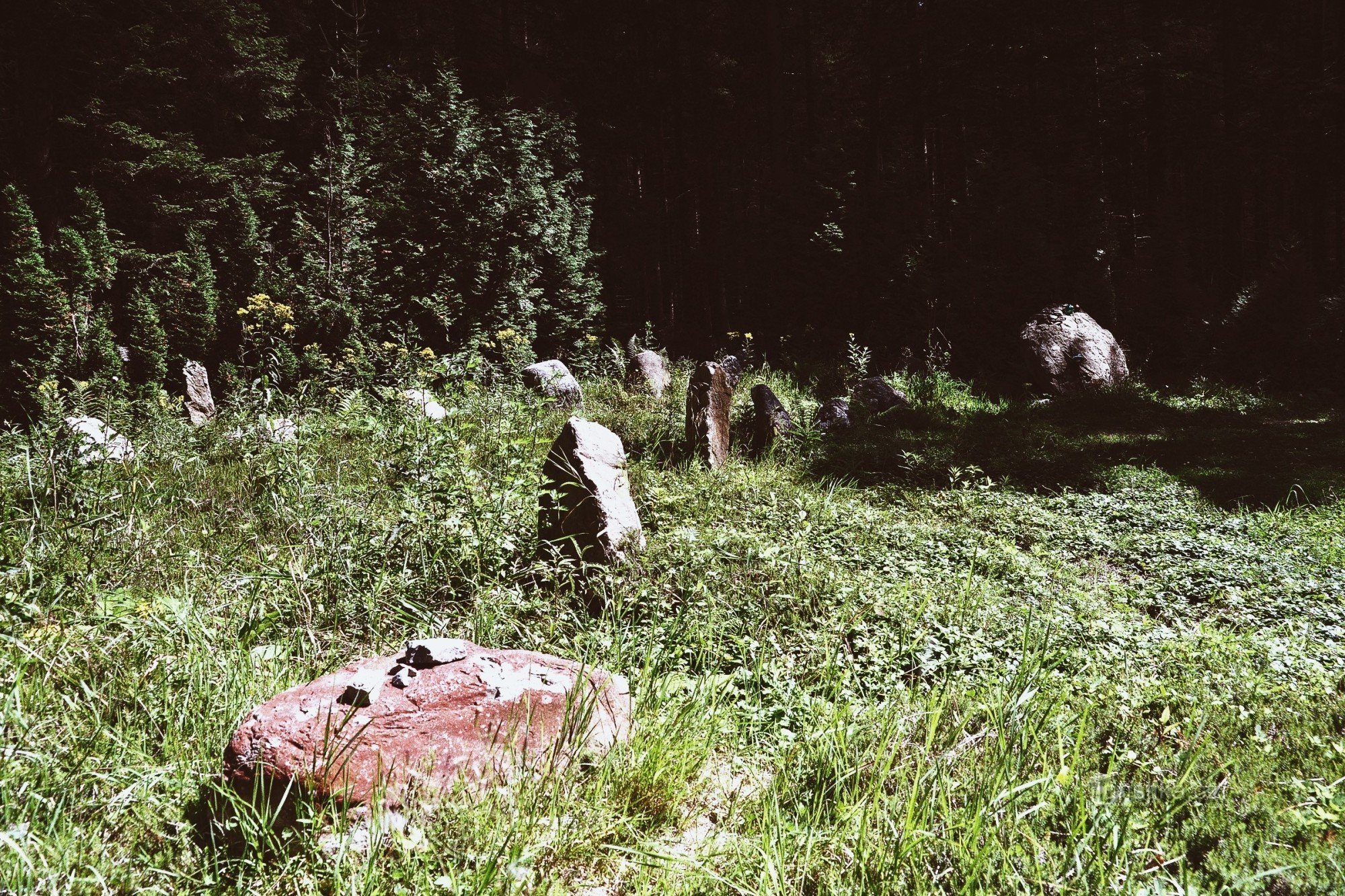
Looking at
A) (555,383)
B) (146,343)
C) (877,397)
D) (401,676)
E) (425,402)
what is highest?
(146,343)

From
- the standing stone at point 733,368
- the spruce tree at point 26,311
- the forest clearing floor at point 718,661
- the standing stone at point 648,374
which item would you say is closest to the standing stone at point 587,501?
the forest clearing floor at point 718,661

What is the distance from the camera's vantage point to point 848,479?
6.13 metres

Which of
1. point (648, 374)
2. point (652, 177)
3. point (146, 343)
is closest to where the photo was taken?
point (146, 343)

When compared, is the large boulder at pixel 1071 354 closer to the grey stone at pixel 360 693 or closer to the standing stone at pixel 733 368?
the standing stone at pixel 733 368

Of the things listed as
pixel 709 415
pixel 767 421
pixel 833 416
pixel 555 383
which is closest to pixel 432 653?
pixel 709 415

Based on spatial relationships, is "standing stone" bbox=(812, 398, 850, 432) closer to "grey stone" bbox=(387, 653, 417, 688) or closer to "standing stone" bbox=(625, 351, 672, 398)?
"standing stone" bbox=(625, 351, 672, 398)

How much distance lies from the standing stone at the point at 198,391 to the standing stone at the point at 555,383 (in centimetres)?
421

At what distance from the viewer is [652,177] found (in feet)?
59.5

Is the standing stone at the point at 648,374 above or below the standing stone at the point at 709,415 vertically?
above

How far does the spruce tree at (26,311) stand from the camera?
8.46m

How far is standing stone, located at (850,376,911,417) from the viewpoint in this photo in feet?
29.7

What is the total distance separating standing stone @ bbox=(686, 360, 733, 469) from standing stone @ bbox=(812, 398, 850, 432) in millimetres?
1660

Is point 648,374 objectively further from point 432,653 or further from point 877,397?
point 432,653

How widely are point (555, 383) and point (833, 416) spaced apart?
149 inches
